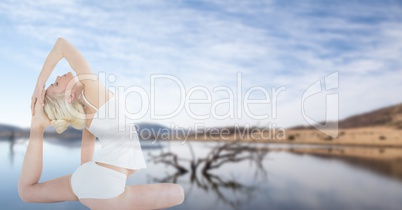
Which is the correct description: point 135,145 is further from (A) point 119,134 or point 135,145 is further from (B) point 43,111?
(B) point 43,111

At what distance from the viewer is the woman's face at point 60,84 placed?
2.02 m

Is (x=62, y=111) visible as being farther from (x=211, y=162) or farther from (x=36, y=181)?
(x=211, y=162)

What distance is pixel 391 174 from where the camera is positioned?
12.6ft

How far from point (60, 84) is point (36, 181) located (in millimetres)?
453

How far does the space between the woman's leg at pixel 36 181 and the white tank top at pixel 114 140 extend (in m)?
0.23

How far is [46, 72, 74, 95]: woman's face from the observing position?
202 centimetres

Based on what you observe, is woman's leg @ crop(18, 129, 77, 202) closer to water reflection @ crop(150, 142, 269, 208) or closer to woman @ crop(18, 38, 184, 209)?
woman @ crop(18, 38, 184, 209)

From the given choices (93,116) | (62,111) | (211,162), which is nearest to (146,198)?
(93,116)

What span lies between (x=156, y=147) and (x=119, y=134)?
2.16m

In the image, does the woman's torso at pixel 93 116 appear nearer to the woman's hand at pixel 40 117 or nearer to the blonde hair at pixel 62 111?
the blonde hair at pixel 62 111

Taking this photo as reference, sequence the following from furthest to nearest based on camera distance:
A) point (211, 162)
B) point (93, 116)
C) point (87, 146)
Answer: point (211, 162)
point (87, 146)
point (93, 116)

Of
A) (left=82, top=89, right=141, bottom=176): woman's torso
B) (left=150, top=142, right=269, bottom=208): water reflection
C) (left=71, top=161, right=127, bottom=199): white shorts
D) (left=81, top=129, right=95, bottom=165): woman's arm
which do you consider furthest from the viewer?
(left=150, top=142, right=269, bottom=208): water reflection

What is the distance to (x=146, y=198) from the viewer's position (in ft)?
6.31

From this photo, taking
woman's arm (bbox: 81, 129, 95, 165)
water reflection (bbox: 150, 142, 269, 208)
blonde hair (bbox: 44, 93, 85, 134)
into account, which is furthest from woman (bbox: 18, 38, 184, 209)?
water reflection (bbox: 150, 142, 269, 208)
